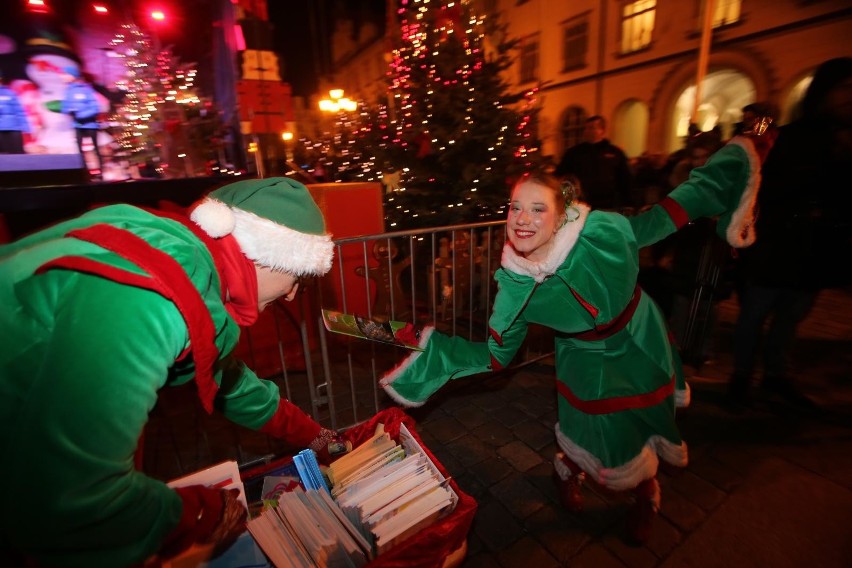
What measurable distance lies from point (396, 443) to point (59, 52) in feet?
30.3

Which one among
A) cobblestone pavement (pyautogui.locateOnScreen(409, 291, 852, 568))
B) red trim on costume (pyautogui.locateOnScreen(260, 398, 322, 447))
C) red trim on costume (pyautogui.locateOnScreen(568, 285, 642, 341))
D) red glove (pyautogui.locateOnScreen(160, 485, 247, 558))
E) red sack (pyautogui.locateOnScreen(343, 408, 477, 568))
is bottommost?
cobblestone pavement (pyautogui.locateOnScreen(409, 291, 852, 568))

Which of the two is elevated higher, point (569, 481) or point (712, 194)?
point (712, 194)

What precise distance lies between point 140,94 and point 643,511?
803 cm

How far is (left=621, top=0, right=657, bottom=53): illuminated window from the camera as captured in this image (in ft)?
43.6

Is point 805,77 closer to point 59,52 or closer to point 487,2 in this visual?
point 487,2

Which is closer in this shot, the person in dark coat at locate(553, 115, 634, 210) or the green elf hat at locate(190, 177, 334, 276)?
the green elf hat at locate(190, 177, 334, 276)

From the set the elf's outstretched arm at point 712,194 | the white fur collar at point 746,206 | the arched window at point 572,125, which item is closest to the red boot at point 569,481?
the elf's outstretched arm at point 712,194

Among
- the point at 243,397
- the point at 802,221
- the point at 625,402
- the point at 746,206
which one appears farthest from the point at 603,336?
the point at 802,221

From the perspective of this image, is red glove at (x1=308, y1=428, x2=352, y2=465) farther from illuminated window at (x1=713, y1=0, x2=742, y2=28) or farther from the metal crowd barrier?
illuminated window at (x1=713, y1=0, x2=742, y2=28)

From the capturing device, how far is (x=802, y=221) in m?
2.90

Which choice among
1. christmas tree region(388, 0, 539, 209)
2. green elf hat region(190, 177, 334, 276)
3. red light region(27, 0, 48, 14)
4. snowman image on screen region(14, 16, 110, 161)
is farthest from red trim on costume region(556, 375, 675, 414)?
red light region(27, 0, 48, 14)

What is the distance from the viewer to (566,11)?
1608cm

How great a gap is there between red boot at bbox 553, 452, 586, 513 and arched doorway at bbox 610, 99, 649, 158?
15.3 meters

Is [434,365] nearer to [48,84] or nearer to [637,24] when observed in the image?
[48,84]
